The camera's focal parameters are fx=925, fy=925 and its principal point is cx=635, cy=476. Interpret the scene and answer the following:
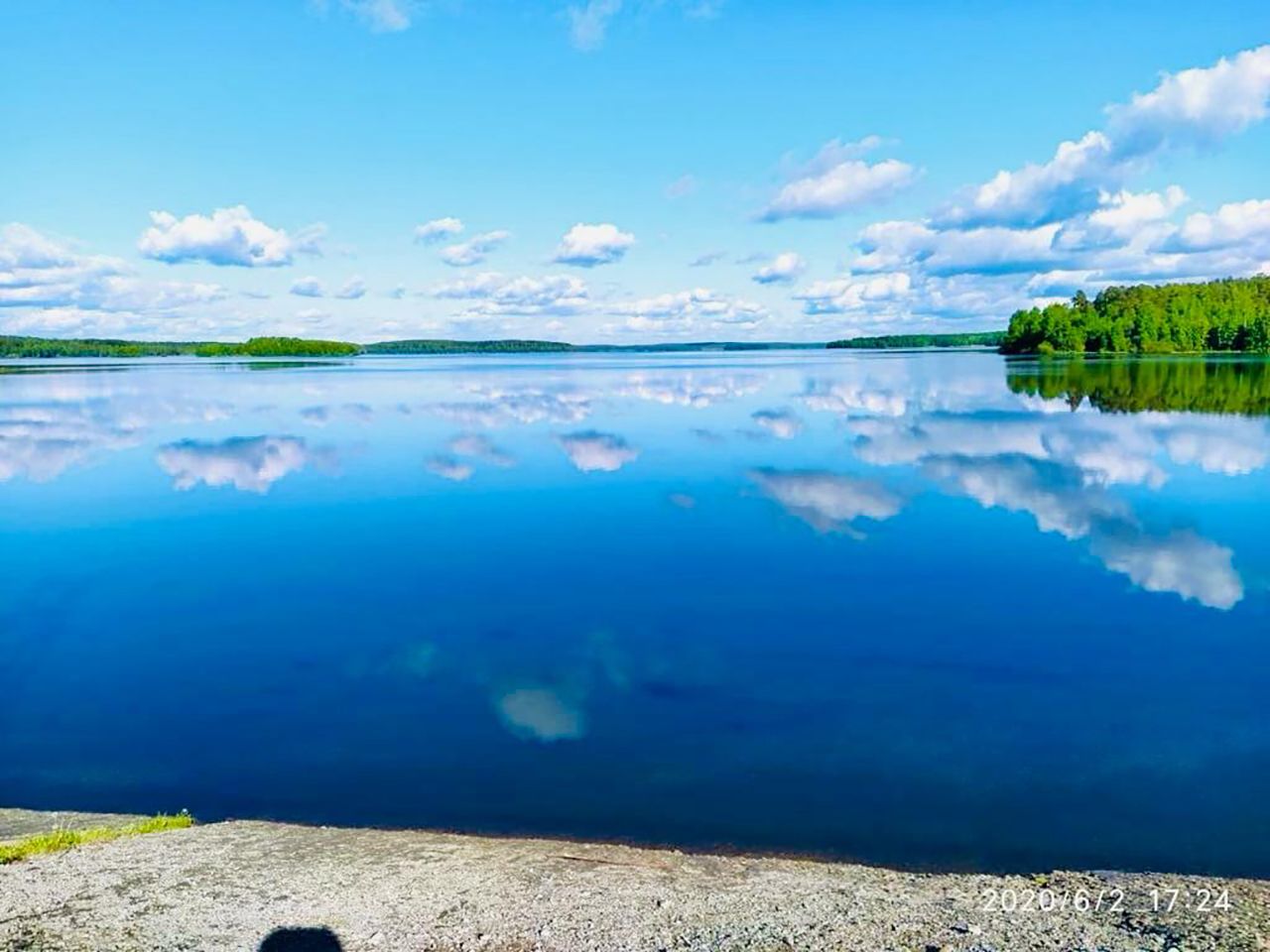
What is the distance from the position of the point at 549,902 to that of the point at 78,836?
416 centimetres

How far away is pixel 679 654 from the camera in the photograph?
12.2 metres

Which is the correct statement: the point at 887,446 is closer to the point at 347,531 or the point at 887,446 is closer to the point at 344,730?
the point at 347,531

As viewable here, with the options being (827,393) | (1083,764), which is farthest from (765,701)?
(827,393)

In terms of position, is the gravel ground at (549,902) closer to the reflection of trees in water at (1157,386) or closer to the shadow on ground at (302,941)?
the shadow on ground at (302,941)

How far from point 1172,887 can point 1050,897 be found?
96 centimetres

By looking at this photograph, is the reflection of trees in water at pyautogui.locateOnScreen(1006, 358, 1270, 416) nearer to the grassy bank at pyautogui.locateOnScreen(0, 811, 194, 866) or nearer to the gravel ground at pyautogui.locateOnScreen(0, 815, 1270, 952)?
the gravel ground at pyautogui.locateOnScreen(0, 815, 1270, 952)

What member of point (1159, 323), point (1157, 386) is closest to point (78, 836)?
point (1157, 386)

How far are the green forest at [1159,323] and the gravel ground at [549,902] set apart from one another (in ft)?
404

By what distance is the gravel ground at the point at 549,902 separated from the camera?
6105 mm

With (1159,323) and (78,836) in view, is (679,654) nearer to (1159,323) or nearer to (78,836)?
(78,836)

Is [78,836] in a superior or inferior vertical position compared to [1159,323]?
inferior

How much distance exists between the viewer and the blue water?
8531 millimetres

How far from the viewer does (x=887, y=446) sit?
3144 centimetres

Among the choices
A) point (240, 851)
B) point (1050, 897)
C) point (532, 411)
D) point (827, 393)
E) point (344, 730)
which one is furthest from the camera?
point (827, 393)
